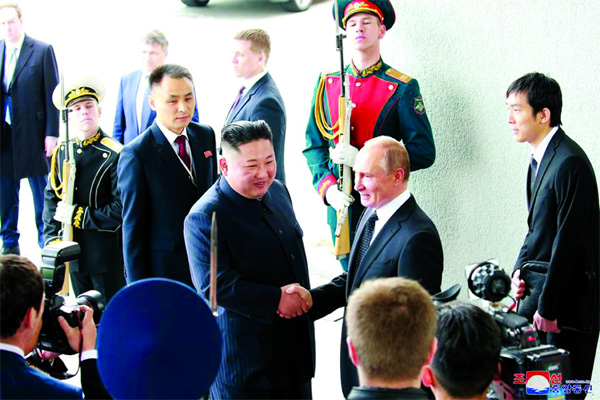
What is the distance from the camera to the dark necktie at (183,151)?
12.6 ft

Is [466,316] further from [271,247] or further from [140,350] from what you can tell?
[271,247]

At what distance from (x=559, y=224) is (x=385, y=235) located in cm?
75

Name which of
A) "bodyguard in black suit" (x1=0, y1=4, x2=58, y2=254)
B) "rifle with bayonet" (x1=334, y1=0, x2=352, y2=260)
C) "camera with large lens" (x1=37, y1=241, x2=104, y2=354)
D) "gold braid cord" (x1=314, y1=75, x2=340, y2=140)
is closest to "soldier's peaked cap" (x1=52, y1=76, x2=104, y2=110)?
"gold braid cord" (x1=314, y1=75, x2=340, y2=140)

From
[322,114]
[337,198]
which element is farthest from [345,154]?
[322,114]

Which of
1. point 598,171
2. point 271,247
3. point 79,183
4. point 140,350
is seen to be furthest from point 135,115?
point 140,350

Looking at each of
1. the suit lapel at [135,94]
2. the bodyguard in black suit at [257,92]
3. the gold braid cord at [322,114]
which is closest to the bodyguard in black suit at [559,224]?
the gold braid cord at [322,114]

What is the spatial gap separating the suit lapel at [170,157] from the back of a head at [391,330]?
1775 millimetres

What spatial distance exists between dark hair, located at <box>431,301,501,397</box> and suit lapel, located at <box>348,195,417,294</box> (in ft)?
2.65

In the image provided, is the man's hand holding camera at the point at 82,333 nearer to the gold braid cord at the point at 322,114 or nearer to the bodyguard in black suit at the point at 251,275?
the bodyguard in black suit at the point at 251,275

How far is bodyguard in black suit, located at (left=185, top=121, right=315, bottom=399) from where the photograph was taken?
299cm

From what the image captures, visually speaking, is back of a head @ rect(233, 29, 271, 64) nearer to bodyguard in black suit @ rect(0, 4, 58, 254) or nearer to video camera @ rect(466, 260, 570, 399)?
bodyguard in black suit @ rect(0, 4, 58, 254)

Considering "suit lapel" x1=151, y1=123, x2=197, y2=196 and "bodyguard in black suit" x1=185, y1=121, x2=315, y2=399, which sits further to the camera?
"suit lapel" x1=151, y1=123, x2=197, y2=196

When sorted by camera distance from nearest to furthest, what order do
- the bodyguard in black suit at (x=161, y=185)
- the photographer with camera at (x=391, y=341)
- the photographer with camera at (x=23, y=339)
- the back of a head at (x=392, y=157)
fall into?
the photographer with camera at (x=391, y=341)
the photographer with camera at (x=23, y=339)
the back of a head at (x=392, y=157)
the bodyguard in black suit at (x=161, y=185)

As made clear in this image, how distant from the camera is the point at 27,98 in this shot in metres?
5.78
